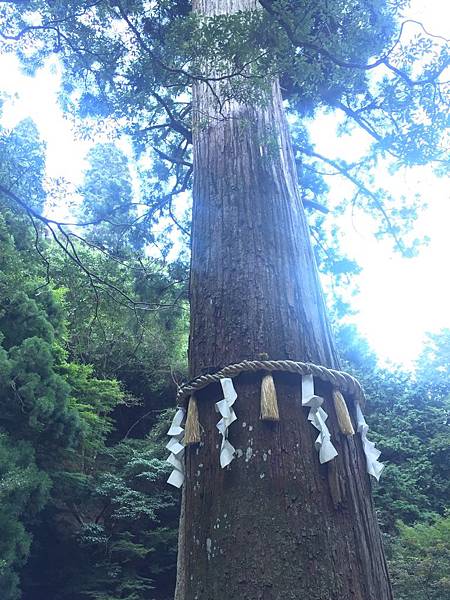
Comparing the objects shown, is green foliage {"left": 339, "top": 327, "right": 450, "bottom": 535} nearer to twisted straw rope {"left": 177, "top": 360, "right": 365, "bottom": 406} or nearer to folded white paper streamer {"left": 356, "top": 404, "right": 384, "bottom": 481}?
folded white paper streamer {"left": 356, "top": 404, "right": 384, "bottom": 481}

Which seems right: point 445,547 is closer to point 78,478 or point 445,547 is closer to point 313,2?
point 78,478

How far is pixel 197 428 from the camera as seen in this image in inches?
57.2

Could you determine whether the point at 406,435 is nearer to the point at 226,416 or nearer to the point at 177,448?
the point at 177,448

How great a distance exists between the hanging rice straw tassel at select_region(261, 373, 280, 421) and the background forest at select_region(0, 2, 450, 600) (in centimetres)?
210

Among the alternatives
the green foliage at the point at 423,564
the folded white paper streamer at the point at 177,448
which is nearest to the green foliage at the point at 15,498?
the green foliage at the point at 423,564

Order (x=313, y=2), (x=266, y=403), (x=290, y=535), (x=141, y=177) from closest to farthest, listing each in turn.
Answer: (x=290, y=535) < (x=266, y=403) < (x=313, y=2) < (x=141, y=177)

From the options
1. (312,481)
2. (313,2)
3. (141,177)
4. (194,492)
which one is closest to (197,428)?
(194,492)

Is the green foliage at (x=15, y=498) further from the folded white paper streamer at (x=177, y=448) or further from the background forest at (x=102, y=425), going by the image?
the folded white paper streamer at (x=177, y=448)

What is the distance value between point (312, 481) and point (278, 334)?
1.49 feet

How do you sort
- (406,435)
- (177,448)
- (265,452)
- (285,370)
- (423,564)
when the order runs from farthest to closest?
(406,435)
(423,564)
(177,448)
(285,370)
(265,452)

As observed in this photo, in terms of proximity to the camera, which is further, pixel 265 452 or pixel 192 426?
pixel 192 426

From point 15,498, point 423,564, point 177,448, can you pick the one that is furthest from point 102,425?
point 177,448

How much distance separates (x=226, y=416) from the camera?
135 cm

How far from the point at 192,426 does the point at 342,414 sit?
44cm
